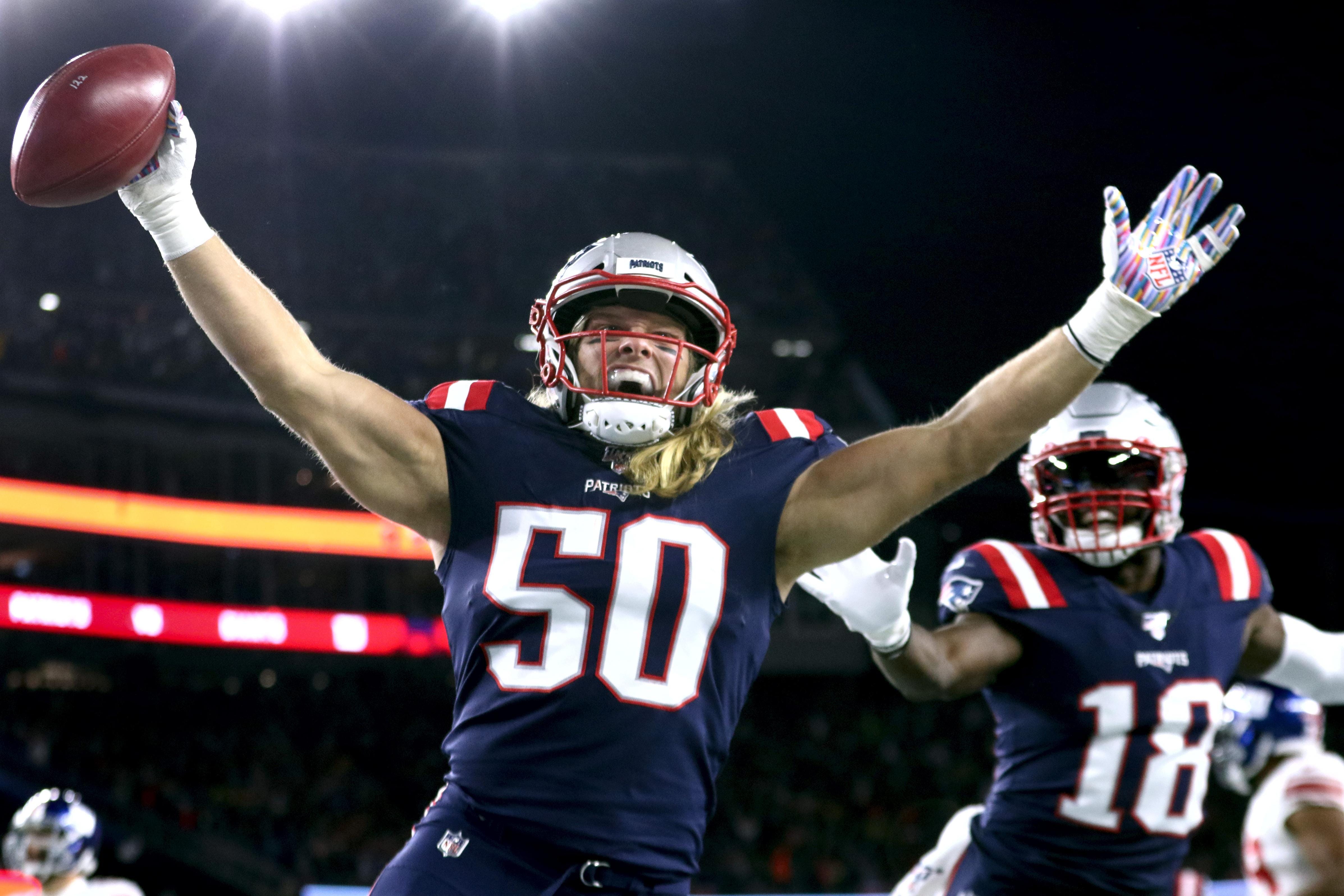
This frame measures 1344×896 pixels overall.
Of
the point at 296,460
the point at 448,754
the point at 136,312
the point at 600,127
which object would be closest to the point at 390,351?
the point at 296,460

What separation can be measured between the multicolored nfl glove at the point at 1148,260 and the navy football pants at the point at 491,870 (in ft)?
3.77

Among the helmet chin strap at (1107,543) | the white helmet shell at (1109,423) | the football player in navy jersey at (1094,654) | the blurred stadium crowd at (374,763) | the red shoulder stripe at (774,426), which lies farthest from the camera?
the blurred stadium crowd at (374,763)

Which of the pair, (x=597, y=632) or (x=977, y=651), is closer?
(x=597, y=632)

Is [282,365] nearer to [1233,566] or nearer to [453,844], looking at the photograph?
[453,844]

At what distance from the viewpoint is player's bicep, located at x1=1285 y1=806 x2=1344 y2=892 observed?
2453mm

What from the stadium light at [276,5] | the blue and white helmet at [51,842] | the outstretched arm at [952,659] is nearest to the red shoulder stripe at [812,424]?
the outstretched arm at [952,659]

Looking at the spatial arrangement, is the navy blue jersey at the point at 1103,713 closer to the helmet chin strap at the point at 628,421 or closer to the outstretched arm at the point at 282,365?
the helmet chin strap at the point at 628,421

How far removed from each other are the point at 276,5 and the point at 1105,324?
9.88 metres

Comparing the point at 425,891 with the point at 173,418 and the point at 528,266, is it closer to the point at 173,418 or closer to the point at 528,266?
the point at 173,418

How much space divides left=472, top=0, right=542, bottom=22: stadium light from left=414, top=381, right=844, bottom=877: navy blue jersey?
389 inches

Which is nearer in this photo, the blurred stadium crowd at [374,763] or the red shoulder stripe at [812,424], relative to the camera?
the red shoulder stripe at [812,424]

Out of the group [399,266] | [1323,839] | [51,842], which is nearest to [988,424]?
[1323,839]

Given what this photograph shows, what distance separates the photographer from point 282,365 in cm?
195

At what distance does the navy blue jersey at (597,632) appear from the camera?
1.99m
